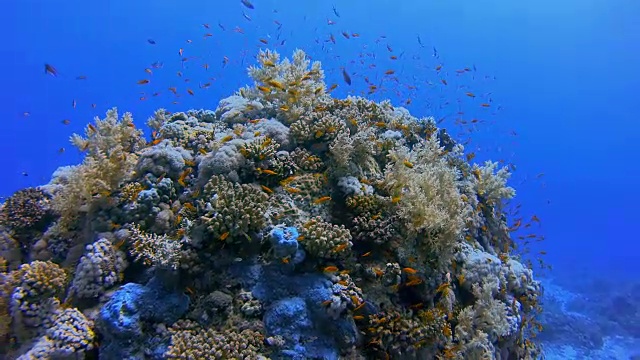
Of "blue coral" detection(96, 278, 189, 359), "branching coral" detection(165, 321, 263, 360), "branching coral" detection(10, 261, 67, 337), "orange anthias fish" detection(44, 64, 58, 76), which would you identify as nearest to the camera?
"branching coral" detection(165, 321, 263, 360)

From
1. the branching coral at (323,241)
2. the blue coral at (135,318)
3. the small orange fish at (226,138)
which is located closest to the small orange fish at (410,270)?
the branching coral at (323,241)

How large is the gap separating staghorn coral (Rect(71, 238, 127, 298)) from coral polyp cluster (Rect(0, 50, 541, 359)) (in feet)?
0.07

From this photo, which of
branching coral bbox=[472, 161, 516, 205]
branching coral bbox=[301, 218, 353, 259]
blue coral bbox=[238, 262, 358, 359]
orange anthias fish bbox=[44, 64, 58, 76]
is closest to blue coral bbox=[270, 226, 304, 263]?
branching coral bbox=[301, 218, 353, 259]

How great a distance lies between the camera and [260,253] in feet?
18.8

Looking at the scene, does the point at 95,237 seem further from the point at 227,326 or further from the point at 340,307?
the point at 340,307

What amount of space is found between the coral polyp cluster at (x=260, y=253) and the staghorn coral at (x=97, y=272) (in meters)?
0.02

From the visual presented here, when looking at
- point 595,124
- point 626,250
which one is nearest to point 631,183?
point 595,124

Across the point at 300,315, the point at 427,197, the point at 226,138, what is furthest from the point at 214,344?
the point at 427,197

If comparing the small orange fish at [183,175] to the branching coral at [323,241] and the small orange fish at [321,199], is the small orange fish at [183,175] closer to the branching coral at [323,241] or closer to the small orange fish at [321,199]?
the small orange fish at [321,199]

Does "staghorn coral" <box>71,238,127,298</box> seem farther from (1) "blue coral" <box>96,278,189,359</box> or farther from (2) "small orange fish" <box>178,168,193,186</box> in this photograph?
(2) "small orange fish" <box>178,168,193,186</box>

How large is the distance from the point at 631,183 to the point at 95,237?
488 ft

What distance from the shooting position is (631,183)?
381 ft

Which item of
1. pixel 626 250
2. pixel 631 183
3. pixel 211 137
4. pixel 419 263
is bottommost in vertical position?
pixel 419 263

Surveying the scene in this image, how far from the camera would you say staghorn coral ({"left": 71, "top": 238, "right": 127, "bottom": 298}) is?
18.0 ft
